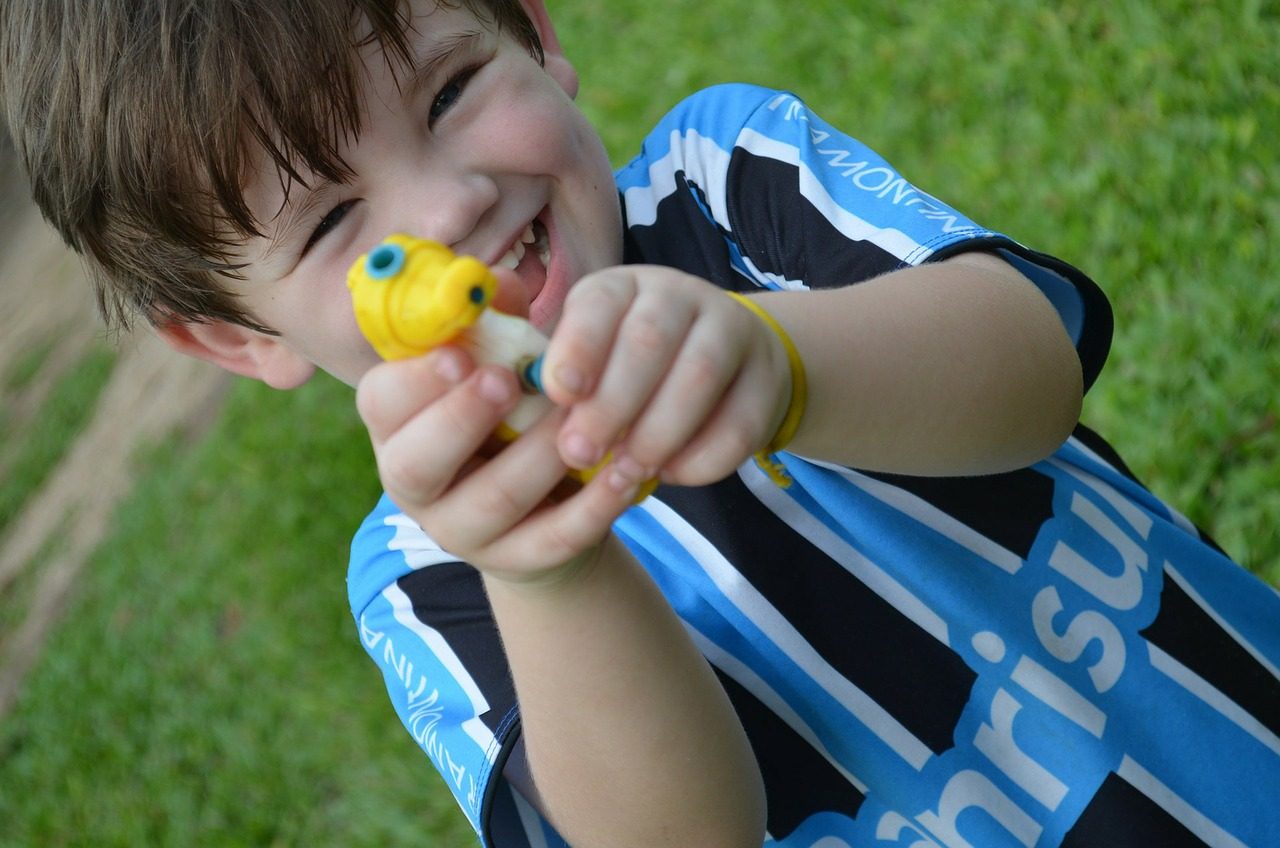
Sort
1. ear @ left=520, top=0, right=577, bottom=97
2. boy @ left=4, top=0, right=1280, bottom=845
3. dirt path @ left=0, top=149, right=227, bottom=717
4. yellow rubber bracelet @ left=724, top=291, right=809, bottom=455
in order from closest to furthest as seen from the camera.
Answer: yellow rubber bracelet @ left=724, top=291, right=809, bottom=455, boy @ left=4, top=0, right=1280, bottom=845, ear @ left=520, top=0, right=577, bottom=97, dirt path @ left=0, top=149, right=227, bottom=717

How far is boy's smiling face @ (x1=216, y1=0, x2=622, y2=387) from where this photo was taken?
1.49 metres

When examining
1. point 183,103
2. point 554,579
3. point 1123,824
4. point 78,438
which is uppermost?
point 183,103

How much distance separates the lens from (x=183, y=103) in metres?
1.47

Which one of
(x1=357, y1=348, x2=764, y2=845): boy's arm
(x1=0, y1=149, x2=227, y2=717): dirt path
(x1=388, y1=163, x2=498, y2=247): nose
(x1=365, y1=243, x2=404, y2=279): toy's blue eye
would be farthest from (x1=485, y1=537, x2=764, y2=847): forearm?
(x1=0, y1=149, x2=227, y2=717): dirt path

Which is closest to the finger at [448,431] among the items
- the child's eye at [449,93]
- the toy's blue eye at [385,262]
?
the toy's blue eye at [385,262]

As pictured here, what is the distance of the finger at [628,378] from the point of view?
97cm

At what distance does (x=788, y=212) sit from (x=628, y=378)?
0.73m

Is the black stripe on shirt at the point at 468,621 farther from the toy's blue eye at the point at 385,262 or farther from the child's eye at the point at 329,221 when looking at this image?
the toy's blue eye at the point at 385,262

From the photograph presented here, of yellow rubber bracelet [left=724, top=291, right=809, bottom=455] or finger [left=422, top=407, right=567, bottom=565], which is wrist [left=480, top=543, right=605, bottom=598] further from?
yellow rubber bracelet [left=724, top=291, right=809, bottom=455]

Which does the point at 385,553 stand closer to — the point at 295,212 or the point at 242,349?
the point at 242,349

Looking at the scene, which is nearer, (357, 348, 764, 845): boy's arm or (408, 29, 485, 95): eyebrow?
(357, 348, 764, 845): boy's arm

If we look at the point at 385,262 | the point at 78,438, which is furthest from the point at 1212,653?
the point at 78,438

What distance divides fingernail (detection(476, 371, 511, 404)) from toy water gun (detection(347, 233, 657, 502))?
0.06 feet

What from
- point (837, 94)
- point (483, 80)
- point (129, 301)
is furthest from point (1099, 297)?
point (837, 94)
